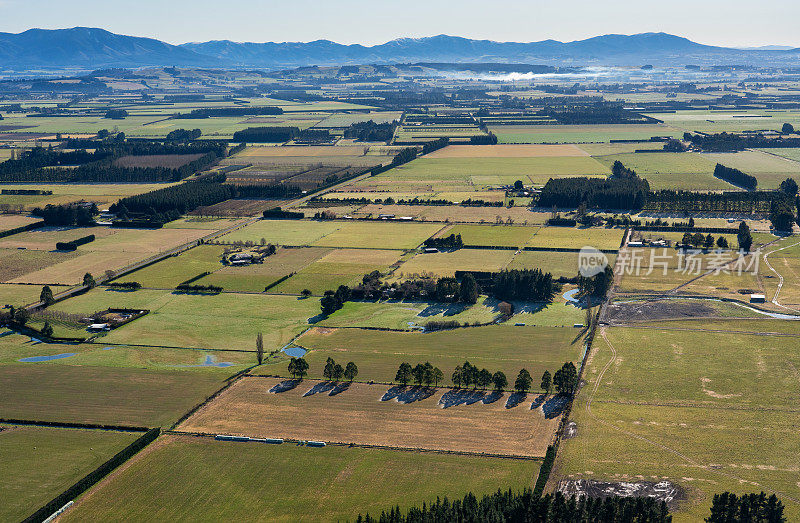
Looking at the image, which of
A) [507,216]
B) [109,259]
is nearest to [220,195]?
[109,259]

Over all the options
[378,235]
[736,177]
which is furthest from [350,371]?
[736,177]

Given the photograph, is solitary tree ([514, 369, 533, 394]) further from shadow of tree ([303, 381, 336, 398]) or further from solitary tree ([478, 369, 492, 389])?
shadow of tree ([303, 381, 336, 398])

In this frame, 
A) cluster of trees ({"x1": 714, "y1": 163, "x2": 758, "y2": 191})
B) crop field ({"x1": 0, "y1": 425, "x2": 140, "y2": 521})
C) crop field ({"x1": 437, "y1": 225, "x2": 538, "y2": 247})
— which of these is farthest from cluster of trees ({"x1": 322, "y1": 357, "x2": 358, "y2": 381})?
cluster of trees ({"x1": 714, "y1": 163, "x2": 758, "y2": 191})

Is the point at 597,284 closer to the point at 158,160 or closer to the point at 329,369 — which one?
the point at 329,369

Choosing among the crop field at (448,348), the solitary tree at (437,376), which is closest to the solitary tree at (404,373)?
the crop field at (448,348)

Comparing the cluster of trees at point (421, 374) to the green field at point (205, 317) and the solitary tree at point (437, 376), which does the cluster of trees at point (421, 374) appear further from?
the green field at point (205, 317)

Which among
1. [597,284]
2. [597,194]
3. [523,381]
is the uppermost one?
[597,194]
